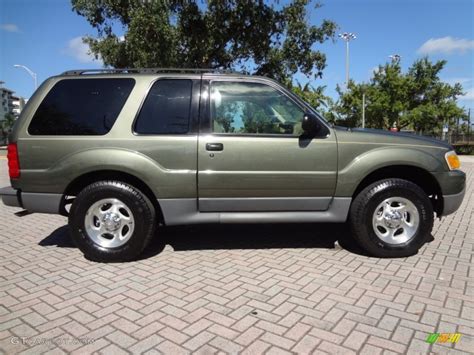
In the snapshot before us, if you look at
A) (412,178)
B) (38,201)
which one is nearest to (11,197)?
(38,201)

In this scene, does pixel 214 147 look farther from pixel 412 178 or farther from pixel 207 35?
pixel 207 35

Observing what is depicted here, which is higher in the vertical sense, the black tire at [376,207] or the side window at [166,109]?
the side window at [166,109]

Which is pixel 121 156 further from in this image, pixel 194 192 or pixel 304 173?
pixel 304 173

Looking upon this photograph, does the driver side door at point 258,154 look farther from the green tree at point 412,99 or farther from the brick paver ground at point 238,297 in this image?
the green tree at point 412,99

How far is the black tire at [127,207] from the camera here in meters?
4.24

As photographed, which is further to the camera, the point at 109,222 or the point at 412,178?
the point at 412,178

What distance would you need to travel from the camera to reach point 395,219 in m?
4.44

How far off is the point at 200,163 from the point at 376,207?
6.54 ft

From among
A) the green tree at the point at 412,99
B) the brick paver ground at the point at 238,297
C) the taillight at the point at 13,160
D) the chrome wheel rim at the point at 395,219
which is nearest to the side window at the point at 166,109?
the taillight at the point at 13,160

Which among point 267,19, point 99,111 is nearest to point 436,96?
point 267,19

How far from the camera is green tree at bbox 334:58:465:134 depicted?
25.8 metres

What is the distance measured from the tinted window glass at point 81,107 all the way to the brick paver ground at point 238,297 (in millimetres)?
1475

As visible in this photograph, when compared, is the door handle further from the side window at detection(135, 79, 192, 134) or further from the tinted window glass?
the tinted window glass

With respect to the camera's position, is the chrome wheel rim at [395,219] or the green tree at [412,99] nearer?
the chrome wheel rim at [395,219]
